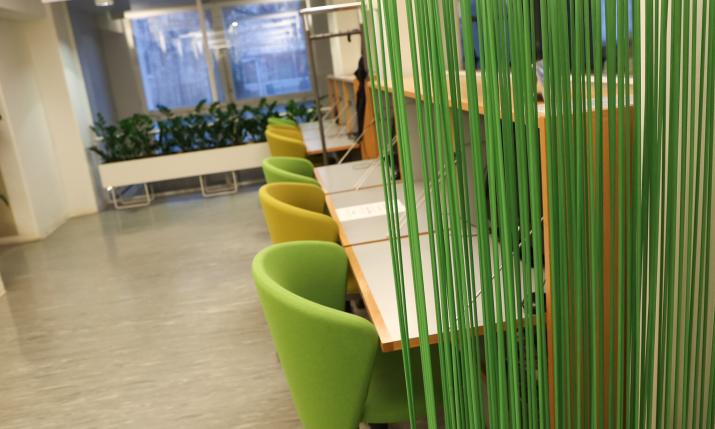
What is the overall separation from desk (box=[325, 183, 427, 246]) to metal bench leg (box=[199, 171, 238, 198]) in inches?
154

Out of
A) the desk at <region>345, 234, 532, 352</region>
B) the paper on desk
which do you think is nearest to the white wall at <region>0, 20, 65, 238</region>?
the paper on desk

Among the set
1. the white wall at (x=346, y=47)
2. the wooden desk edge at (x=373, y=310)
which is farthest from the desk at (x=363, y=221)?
the white wall at (x=346, y=47)

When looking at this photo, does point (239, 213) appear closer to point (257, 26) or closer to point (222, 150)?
point (222, 150)

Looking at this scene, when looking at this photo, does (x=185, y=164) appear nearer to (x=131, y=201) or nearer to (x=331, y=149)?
(x=131, y=201)

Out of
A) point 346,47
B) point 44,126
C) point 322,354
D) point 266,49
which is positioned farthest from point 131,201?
point 322,354

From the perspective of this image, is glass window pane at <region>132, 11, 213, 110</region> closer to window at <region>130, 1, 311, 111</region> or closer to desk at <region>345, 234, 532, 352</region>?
window at <region>130, 1, 311, 111</region>

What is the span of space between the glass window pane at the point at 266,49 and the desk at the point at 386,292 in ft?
19.1

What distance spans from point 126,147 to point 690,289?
6.62m

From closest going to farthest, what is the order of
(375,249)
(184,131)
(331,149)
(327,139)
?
(375,249) → (331,149) → (327,139) → (184,131)

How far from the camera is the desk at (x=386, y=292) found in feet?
5.22

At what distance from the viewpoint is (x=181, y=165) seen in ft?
22.4

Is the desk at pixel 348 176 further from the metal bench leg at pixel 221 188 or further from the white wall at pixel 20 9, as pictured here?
the white wall at pixel 20 9

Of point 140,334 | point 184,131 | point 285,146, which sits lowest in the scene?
point 140,334

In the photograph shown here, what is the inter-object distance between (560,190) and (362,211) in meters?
1.99
